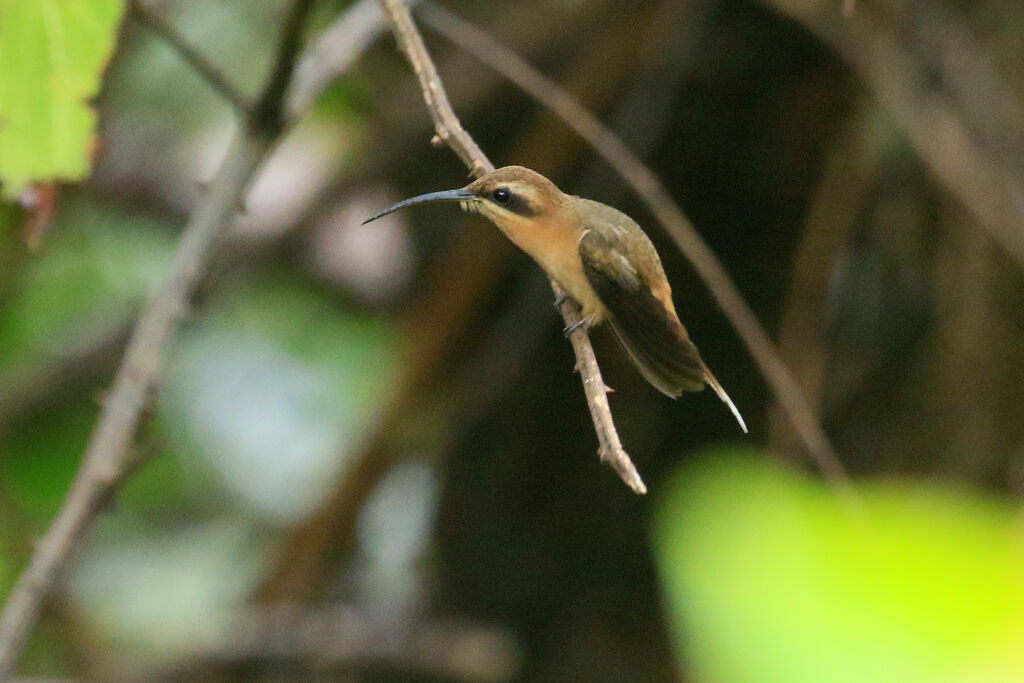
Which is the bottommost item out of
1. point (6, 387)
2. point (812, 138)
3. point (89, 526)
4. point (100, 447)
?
point (89, 526)

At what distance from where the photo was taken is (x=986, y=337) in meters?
2.92

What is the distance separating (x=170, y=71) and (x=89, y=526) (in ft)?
9.36

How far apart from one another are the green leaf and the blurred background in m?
0.94

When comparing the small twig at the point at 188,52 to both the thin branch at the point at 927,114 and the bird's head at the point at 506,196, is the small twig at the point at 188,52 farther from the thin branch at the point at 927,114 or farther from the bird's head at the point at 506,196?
the thin branch at the point at 927,114

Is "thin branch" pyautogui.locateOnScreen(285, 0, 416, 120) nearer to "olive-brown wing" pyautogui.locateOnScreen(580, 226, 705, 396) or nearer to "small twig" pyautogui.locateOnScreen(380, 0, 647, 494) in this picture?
"small twig" pyautogui.locateOnScreen(380, 0, 647, 494)

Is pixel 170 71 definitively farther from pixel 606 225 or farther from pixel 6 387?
pixel 606 225

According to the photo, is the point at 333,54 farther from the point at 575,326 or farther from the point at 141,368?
the point at 575,326

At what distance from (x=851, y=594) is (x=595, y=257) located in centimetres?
80

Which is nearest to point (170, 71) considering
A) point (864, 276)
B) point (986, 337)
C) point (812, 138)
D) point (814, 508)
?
point (812, 138)

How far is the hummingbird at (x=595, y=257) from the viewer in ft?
5.19

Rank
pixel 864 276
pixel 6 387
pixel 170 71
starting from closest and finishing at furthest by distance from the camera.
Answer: pixel 864 276 < pixel 6 387 < pixel 170 71

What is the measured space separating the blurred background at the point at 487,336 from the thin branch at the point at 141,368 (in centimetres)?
60

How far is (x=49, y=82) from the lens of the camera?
1.61 meters

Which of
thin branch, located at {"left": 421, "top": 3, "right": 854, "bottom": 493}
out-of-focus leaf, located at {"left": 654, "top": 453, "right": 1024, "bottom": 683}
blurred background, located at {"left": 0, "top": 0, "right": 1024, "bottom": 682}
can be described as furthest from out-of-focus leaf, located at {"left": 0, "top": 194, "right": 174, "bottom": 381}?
out-of-focus leaf, located at {"left": 654, "top": 453, "right": 1024, "bottom": 683}
